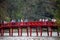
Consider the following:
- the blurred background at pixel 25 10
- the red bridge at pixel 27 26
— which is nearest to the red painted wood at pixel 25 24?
the red bridge at pixel 27 26

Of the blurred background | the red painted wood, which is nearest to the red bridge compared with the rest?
the red painted wood

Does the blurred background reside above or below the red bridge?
above

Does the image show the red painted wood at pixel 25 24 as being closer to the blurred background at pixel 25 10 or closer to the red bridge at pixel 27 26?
the red bridge at pixel 27 26

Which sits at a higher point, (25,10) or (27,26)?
(25,10)

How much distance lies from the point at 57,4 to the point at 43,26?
1.09 metres

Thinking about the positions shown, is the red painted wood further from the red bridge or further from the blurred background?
the blurred background

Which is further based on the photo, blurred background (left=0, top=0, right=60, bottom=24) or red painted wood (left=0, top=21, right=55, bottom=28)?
red painted wood (left=0, top=21, right=55, bottom=28)

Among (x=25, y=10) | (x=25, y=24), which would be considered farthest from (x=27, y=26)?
(x=25, y=10)

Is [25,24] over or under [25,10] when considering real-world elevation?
under

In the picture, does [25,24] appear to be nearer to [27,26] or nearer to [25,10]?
[27,26]

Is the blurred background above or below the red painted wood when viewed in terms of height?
above

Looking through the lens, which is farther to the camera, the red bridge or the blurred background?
the red bridge

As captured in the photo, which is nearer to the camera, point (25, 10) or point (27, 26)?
point (25, 10)

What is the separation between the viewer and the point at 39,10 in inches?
275
